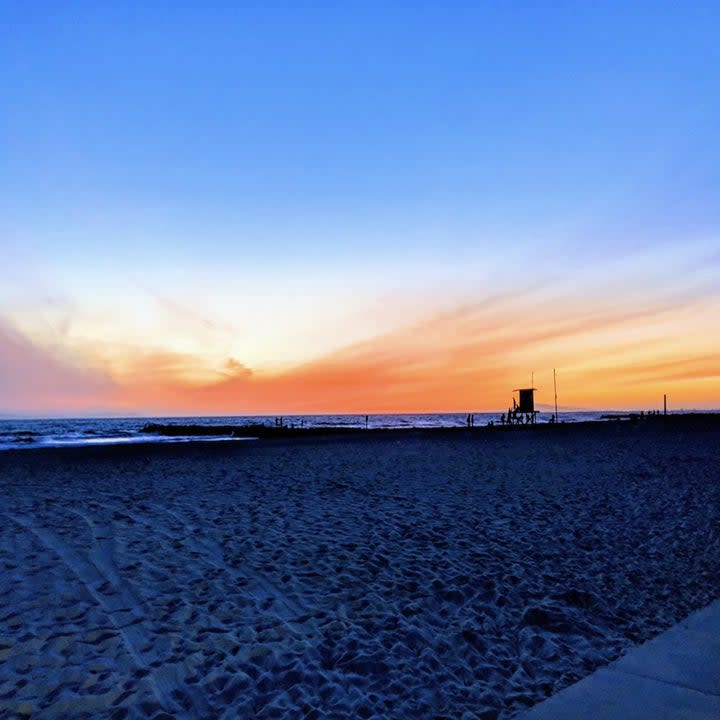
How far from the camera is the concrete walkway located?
436 centimetres

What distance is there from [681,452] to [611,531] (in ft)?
64.0

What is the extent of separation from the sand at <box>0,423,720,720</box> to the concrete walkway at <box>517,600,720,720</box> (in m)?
0.36

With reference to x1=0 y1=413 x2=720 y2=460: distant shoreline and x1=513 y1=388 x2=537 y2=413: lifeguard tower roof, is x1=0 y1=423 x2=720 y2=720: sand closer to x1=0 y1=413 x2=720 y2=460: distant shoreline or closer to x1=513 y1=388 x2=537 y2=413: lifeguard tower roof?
x1=0 y1=413 x2=720 y2=460: distant shoreline

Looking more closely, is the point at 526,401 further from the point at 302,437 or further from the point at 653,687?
the point at 653,687

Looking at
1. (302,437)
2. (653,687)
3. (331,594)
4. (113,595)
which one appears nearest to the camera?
(653,687)

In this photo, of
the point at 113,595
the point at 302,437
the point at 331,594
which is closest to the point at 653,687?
the point at 331,594

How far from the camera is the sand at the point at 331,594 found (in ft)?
16.7

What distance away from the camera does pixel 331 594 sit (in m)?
7.32

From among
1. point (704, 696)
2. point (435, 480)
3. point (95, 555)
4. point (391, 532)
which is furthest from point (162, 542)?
point (435, 480)

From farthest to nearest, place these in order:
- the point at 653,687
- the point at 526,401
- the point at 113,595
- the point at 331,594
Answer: the point at 526,401, the point at 331,594, the point at 113,595, the point at 653,687

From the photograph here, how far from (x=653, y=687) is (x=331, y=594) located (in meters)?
3.81

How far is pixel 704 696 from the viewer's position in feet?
14.9

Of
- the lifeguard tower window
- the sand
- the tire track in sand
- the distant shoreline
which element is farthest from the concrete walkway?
the lifeguard tower window

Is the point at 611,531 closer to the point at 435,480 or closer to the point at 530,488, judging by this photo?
the point at 530,488
